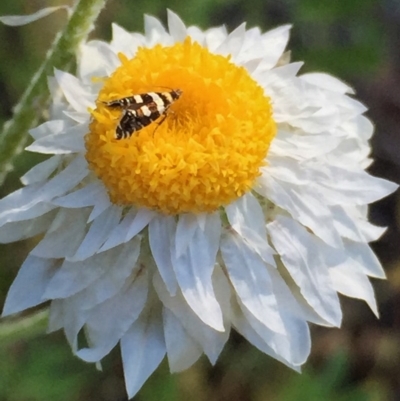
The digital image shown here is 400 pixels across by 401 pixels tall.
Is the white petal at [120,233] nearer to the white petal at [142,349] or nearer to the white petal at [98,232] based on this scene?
the white petal at [98,232]

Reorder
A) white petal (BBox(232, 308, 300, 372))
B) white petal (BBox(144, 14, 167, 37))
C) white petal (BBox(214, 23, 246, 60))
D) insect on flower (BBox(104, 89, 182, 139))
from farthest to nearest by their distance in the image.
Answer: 1. white petal (BBox(144, 14, 167, 37))
2. white petal (BBox(214, 23, 246, 60))
3. white petal (BBox(232, 308, 300, 372))
4. insect on flower (BBox(104, 89, 182, 139))

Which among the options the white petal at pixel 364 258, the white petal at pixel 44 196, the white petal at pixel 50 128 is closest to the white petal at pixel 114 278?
the white petal at pixel 44 196

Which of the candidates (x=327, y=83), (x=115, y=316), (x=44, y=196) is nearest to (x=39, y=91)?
(x=44, y=196)

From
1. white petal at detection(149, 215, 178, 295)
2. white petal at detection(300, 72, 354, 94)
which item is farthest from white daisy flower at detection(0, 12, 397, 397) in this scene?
white petal at detection(300, 72, 354, 94)

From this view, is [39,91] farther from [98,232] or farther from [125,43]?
[98,232]

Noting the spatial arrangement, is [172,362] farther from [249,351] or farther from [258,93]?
[249,351]

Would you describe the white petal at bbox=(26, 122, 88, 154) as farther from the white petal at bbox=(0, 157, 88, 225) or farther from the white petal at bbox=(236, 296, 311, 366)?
the white petal at bbox=(236, 296, 311, 366)
